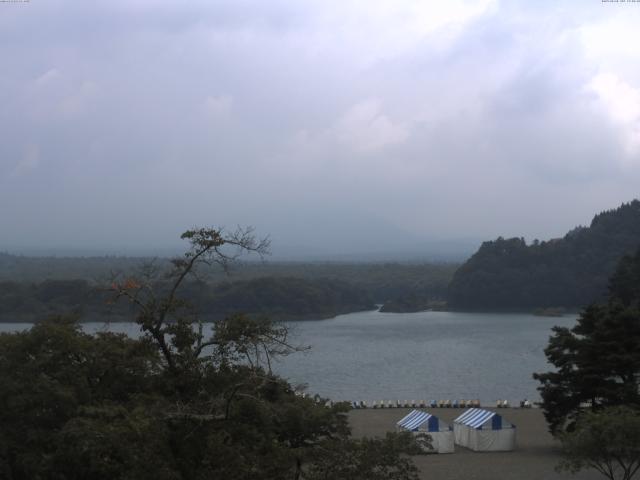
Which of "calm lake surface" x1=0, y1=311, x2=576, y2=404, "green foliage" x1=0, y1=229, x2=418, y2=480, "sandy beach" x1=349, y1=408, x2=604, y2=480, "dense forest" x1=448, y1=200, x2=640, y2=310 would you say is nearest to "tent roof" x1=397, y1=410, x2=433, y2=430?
"sandy beach" x1=349, y1=408, x2=604, y2=480

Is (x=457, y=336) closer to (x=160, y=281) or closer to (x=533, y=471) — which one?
(x=533, y=471)

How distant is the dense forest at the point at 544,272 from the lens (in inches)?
2793

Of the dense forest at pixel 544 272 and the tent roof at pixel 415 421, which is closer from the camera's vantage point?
the tent roof at pixel 415 421

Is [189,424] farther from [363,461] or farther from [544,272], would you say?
[544,272]

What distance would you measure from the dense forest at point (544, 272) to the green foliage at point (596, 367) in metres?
53.6

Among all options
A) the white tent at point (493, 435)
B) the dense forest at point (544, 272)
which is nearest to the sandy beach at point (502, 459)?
the white tent at point (493, 435)

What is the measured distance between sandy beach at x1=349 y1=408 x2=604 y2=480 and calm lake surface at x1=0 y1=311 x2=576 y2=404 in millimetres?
2710

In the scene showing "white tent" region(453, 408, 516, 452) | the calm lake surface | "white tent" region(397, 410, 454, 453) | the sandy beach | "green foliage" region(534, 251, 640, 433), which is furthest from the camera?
the calm lake surface

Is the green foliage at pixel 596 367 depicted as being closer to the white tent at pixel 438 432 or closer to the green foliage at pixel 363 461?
the white tent at pixel 438 432

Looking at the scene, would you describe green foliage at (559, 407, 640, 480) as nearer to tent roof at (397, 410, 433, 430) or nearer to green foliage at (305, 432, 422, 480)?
tent roof at (397, 410, 433, 430)

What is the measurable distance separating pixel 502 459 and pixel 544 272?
58.1 m

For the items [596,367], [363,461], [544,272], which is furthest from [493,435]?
[544,272]

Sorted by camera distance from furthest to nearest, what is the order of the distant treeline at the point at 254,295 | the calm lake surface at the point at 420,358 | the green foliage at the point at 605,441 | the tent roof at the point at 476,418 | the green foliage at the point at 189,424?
1. the distant treeline at the point at 254,295
2. the calm lake surface at the point at 420,358
3. the tent roof at the point at 476,418
4. the green foliage at the point at 605,441
5. the green foliage at the point at 189,424

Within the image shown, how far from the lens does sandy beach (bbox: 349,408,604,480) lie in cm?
1473
